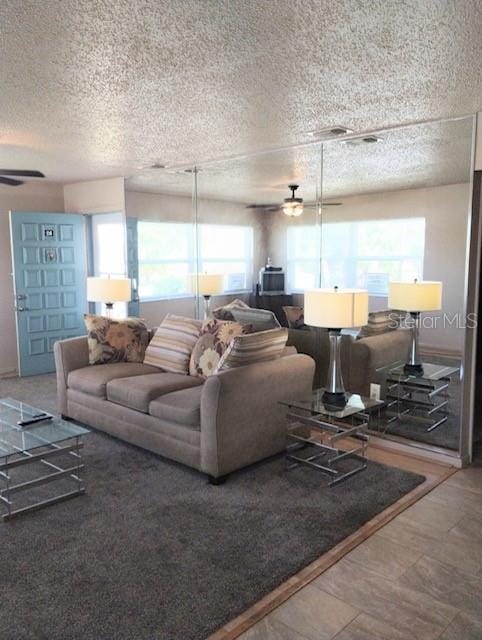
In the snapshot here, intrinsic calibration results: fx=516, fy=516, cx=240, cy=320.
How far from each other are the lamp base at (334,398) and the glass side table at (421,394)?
59 cm

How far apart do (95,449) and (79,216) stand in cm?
372

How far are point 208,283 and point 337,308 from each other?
2.43 metres

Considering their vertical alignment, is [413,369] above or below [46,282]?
below

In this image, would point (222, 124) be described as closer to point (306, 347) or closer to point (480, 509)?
point (306, 347)

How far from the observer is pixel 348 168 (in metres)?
4.39

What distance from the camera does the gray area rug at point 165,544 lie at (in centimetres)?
210

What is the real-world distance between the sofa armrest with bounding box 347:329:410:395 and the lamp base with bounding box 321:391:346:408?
1.87 ft

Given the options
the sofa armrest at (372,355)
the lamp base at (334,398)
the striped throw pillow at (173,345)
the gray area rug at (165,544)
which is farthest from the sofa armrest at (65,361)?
the sofa armrest at (372,355)

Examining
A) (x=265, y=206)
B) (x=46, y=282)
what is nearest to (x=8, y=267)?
(x=46, y=282)

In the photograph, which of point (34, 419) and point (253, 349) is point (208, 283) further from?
point (34, 419)

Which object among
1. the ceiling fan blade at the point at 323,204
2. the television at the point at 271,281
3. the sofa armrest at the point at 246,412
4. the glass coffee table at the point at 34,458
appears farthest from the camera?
the television at the point at 271,281

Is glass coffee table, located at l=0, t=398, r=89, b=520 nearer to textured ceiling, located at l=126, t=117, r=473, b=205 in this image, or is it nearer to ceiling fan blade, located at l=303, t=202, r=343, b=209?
ceiling fan blade, located at l=303, t=202, r=343, b=209

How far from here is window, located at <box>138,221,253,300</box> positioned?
5176 millimetres

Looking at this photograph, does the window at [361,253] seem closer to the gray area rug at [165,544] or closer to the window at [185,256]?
the window at [185,256]
